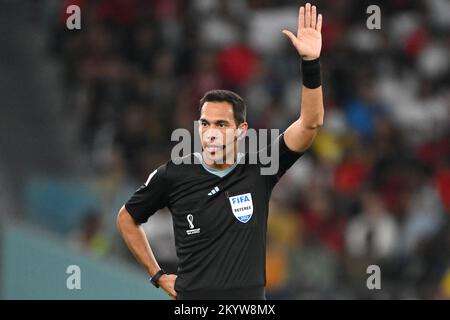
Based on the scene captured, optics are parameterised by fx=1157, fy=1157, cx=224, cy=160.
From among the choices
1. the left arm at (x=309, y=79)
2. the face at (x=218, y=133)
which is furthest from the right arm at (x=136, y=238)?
the left arm at (x=309, y=79)

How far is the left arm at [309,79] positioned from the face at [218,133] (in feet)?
1.07

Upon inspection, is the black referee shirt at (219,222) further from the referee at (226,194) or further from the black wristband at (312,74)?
the black wristband at (312,74)

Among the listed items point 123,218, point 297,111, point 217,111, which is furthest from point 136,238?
point 297,111

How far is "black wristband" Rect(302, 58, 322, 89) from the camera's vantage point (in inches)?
222

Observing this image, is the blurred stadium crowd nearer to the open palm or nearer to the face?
the face

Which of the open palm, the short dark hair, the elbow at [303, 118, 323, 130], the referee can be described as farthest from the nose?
the open palm

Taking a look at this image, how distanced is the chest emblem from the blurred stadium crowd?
415cm

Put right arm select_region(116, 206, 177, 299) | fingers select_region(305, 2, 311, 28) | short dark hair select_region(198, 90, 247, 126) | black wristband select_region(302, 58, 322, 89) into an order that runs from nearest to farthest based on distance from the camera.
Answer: black wristband select_region(302, 58, 322, 89)
fingers select_region(305, 2, 311, 28)
short dark hair select_region(198, 90, 247, 126)
right arm select_region(116, 206, 177, 299)

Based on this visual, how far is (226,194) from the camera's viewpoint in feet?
19.1

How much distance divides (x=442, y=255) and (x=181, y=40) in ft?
14.5

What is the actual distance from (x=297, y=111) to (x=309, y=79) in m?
6.92

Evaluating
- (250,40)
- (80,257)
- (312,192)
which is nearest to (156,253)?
(80,257)

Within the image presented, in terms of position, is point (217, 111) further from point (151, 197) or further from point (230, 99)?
point (151, 197)
